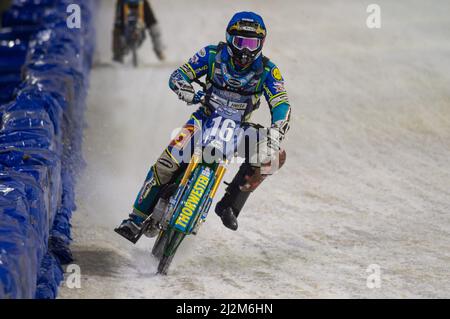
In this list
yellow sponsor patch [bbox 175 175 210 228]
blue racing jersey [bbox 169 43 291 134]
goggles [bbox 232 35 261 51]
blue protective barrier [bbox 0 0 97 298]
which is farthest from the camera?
blue racing jersey [bbox 169 43 291 134]

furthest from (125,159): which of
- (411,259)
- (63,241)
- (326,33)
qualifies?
(326,33)

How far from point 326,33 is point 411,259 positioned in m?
9.63

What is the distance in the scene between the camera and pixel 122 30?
51.4ft

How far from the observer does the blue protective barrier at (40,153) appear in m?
5.71

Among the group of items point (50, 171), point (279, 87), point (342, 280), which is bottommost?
point (342, 280)

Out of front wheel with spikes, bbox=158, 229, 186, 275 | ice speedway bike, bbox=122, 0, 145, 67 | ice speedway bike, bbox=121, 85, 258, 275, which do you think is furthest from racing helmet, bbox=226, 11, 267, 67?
ice speedway bike, bbox=122, 0, 145, 67

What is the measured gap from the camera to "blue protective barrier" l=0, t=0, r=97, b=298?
5.71m

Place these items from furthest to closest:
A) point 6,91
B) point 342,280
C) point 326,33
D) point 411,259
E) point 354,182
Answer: point 326,33, point 6,91, point 354,182, point 411,259, point 342,280

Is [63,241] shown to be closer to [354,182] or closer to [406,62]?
[354,182]

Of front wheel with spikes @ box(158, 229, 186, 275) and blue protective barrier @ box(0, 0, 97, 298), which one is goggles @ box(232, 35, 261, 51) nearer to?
front wheel with spikes @ box(158, 229, 186, 275)

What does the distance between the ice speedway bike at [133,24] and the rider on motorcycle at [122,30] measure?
0.05m

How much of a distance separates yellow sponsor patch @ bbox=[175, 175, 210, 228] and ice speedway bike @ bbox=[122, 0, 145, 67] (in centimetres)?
888

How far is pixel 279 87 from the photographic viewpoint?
7.30m

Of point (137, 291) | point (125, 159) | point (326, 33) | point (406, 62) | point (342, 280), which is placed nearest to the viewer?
point (137, 291)
